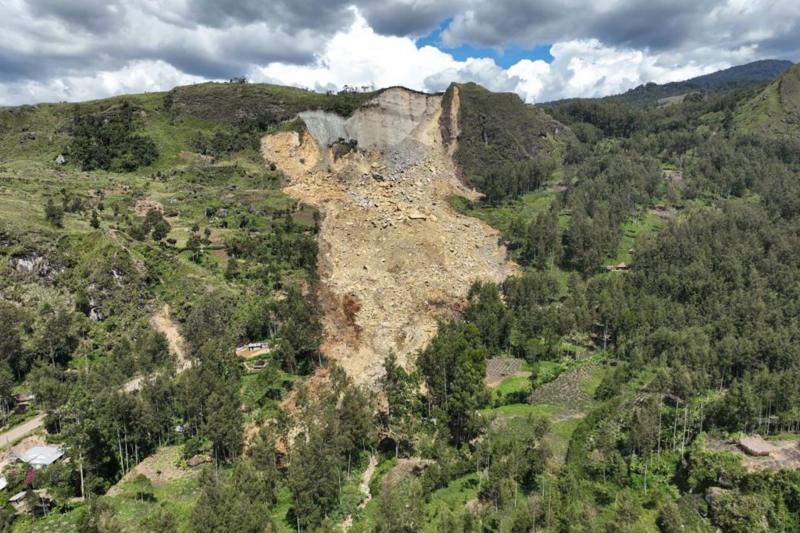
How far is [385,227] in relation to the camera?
81.1 m

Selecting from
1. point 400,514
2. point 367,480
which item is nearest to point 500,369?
point 367,480

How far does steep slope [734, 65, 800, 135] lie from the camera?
441 ft

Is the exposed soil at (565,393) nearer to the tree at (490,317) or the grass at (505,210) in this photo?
the tree at (490,317)

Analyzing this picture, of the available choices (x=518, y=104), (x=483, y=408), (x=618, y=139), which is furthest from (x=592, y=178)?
(x=483, y=408)

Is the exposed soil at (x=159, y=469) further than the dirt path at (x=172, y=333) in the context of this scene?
No

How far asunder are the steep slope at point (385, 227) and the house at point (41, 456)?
26.5m

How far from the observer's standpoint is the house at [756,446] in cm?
3634

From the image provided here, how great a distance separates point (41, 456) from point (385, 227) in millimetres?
53509

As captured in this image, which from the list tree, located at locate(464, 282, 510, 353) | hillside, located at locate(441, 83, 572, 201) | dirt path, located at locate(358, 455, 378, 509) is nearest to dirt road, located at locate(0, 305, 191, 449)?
dirt path, located at locate(358, 455, 378, 509)

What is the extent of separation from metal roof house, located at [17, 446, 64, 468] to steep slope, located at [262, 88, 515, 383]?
2650cm

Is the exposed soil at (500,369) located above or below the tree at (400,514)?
below

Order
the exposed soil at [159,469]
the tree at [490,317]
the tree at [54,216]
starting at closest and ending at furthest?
1. the exposed soil at [159,469]
2. the tree at [490,317]
3. the tree at [54,216]

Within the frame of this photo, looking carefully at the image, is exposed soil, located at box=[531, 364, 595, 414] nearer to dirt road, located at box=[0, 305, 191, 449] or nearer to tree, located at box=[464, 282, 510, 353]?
tree, located at box=[464, 282, 510, 353]

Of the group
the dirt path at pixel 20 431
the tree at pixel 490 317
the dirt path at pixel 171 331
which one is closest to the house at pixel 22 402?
the dirt path at pixel 20 431
